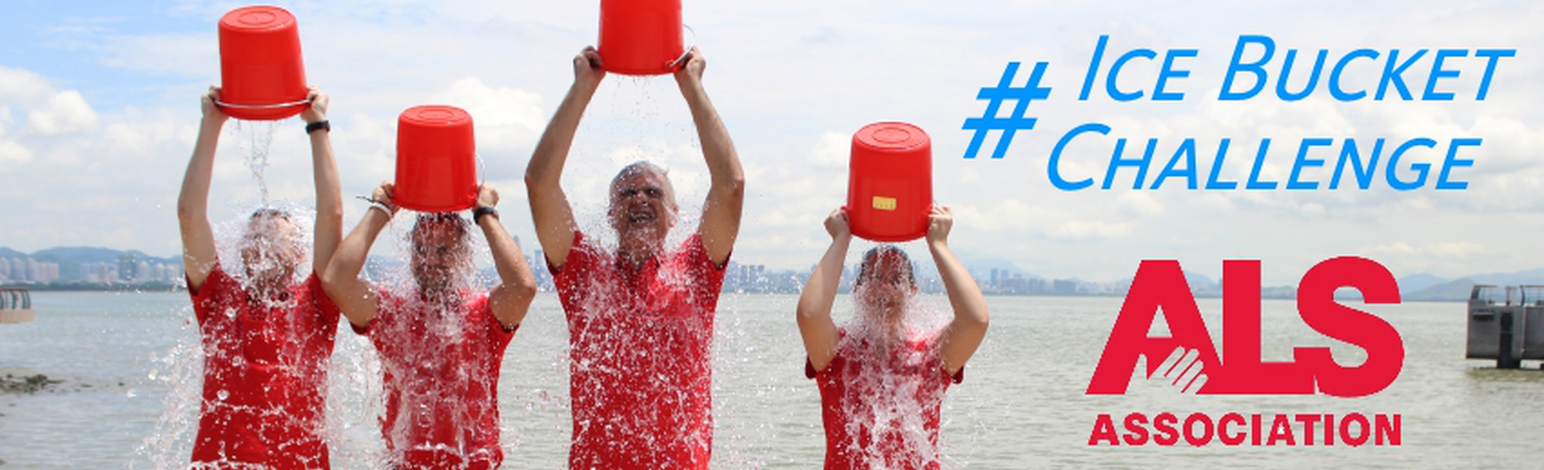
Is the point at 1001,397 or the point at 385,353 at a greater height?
the point at 385,353

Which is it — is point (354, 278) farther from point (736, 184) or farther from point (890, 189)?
point (890, 189)

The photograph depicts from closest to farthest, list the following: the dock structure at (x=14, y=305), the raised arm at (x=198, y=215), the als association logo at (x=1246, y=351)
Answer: the raised arm at (x=198, y=215), the als association logo at (x=1246, y=351), the dock structure at (x=14, y=305)

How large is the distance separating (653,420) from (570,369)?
0.32 meters

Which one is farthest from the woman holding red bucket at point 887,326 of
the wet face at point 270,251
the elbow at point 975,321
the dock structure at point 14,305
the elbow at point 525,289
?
the dock structure at point 14,305

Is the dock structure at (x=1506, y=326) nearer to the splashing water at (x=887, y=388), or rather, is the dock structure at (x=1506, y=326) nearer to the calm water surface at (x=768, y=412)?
the calm water surface at (x=768, y=412)

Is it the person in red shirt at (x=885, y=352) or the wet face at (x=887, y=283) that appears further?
the wet face at (x=887, y=283)

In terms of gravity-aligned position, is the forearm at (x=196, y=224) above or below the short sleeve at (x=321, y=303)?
above

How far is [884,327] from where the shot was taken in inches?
170

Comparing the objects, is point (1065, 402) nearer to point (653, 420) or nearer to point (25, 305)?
point (653, 420)

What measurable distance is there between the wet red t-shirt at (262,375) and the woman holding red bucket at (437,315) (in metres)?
0.18

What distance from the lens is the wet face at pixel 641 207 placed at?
4.27 meters

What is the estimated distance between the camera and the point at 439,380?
4324 mm

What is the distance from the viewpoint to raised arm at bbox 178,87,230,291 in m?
4.36

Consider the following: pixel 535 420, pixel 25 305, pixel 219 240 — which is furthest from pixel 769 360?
pixel 25 305
